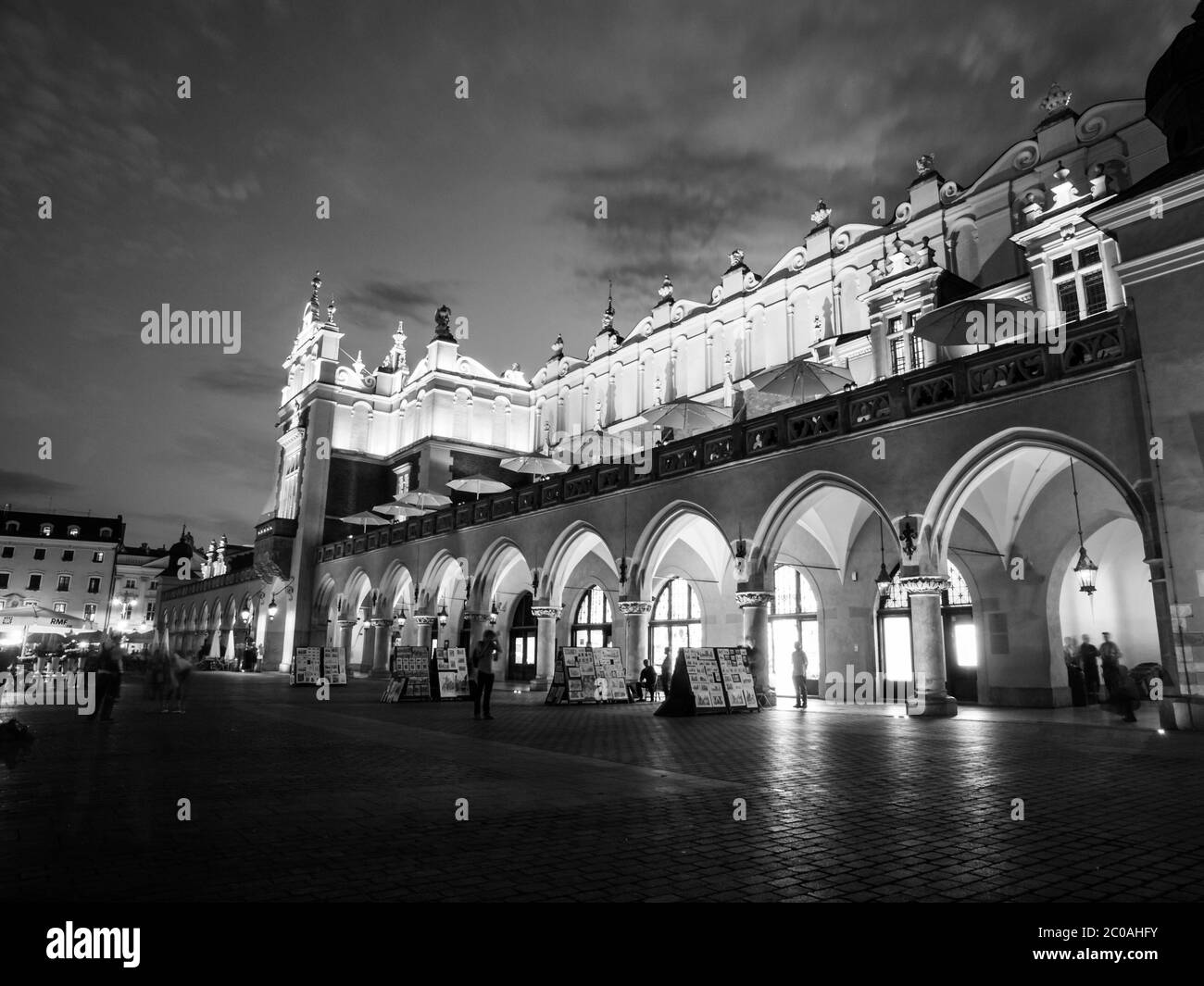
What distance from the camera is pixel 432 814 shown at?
598 cm

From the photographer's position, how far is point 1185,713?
39.4ft

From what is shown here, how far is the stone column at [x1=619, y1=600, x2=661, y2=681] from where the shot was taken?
23.3 metres

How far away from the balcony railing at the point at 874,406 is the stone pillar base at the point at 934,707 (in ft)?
18.9

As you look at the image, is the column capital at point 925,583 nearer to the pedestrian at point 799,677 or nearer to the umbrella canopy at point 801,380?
the pedestrian at point 799,677

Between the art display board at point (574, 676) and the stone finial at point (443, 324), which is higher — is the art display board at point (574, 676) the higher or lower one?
the lower one

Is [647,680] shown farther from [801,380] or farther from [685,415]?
[801,380]

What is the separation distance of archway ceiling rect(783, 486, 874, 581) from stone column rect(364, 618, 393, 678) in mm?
20531

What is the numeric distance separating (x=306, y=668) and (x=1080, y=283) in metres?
25.5

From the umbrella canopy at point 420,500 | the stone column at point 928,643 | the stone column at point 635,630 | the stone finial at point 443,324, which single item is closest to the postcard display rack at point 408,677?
the stone column at point 635,630

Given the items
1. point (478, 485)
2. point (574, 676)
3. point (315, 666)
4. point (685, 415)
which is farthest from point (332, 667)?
point (685, 415)

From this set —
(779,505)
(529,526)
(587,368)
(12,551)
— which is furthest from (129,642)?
(779,505)

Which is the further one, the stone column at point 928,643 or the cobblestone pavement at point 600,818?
the stone column at point 928,643

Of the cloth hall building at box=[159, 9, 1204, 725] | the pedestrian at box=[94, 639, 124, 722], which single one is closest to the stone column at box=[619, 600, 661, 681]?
the cloth hall building at box=[159, 9, 1204, 725]

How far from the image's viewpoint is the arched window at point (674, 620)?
28.8m
